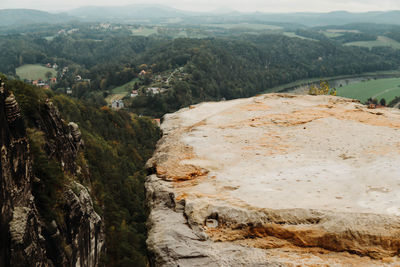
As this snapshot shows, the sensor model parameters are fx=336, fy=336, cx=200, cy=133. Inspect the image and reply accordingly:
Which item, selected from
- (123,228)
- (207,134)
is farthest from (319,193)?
(123,228)

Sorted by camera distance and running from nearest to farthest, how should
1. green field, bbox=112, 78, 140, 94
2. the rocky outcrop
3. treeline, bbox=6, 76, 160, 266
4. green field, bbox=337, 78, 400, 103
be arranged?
the rocky outcrop → treeline, bbox=6, 76, 160, 266 → green field, bbox=337, 78, 400, 103 → green field, bbox=112, 78, 140, 94

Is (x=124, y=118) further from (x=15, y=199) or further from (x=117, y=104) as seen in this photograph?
(x=15, y=199)

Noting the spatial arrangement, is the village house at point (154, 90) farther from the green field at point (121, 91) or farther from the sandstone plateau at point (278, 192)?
the sandstone plateau at point (278, 192)

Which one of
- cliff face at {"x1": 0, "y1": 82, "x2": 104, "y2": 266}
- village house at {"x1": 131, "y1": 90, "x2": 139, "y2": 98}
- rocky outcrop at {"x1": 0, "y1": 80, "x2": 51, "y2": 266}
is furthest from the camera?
village house at {"x1": 131, "y1": 90, "x2": 139, "y2": 98}

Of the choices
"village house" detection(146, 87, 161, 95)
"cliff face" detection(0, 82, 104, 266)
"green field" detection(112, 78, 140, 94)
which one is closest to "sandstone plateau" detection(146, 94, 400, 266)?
"cliff face" detection(0, 82, 104, 266)

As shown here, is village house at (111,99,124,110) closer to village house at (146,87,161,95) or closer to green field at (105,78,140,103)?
green field at (105,78,140,103)

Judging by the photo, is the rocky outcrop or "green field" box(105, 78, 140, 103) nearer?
the rocky outcrop

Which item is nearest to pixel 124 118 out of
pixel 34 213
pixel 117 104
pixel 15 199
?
→ pixel 117 104
